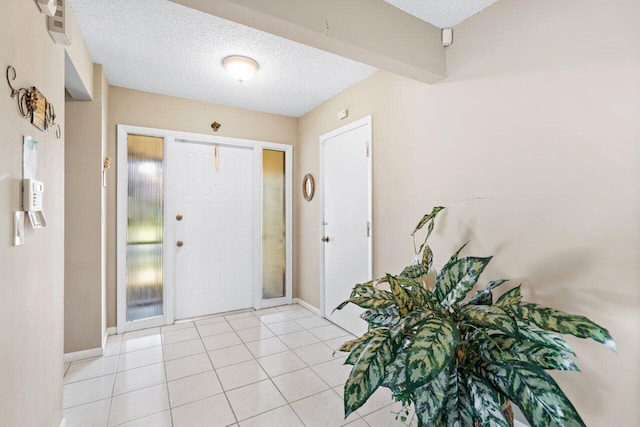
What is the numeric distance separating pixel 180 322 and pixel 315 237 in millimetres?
1767

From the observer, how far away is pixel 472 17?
1.90m

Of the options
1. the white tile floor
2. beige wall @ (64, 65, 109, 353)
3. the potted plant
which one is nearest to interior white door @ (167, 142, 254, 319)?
the white tile floor

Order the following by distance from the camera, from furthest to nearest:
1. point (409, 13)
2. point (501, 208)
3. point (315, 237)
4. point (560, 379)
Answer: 1. point (315, 237)
2. point (409, 13)
3. point (501, 208)
4. point (560, 379)

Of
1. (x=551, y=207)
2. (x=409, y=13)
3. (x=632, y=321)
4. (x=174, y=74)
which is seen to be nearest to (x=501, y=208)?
(x=551, y=207)

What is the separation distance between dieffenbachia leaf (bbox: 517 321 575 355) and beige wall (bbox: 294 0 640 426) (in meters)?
0.56

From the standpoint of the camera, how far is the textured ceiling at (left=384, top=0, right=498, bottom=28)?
1780mm

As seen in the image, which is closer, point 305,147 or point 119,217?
point 119,217

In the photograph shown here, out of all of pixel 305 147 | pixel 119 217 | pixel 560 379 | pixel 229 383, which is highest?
pixel 305 147

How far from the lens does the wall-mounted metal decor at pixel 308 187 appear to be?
3.68 meters

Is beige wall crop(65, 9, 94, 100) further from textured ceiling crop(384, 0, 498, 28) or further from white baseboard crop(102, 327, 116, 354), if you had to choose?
white baseboard crop(102, 327, 116, 354)

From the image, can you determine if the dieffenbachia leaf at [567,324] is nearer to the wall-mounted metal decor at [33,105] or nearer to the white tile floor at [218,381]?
the white tile floor at [218,381]

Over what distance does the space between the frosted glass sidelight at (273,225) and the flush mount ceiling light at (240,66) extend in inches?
53.9

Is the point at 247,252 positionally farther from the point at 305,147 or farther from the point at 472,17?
the point at 472,17

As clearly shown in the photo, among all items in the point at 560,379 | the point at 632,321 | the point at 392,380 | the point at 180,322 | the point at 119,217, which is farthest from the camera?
the point at 180,322
